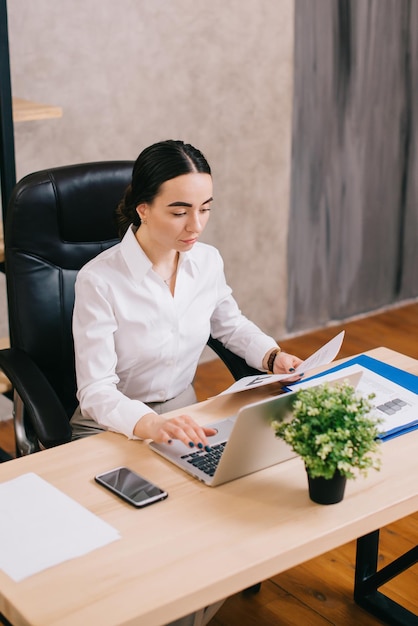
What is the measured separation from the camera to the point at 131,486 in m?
1.62

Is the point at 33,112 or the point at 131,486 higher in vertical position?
the point at 33,112

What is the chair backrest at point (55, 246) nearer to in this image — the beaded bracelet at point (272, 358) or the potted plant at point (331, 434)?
the beaded bracelet at point (272, 358)

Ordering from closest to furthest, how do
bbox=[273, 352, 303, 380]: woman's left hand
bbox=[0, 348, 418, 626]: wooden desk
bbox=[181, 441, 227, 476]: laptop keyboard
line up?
bbox=[0, 348, 418, 626]: wooden desk < bbox=[181, 441, 227, 476]: laptop keyboard < bbox=[273, 352, 303, 380]: woman's left hand

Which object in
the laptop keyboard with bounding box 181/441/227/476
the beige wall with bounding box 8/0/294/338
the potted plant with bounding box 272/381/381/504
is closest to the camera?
the potted plant with bounding box 272/381/381/504

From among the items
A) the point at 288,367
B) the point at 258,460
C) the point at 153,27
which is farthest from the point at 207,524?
the point at 153,27

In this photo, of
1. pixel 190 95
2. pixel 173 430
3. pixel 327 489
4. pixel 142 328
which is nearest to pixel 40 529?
pixel 173 430

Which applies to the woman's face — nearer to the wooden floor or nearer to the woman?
the woman

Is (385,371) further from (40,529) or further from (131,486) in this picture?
(40,529)

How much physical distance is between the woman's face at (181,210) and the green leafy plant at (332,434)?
0.62 metres

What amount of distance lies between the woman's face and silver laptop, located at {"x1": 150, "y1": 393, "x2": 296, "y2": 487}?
1.51 feet

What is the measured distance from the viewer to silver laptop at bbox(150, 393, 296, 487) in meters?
1.54

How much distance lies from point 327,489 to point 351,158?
2.95 metres

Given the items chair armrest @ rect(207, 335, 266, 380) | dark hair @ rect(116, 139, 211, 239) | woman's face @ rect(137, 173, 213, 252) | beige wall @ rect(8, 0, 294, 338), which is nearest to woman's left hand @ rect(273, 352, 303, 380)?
chair armrest @ rect(207, 335, 266, 380)

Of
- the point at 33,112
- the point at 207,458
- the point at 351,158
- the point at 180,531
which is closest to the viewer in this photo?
the point at 180,531
